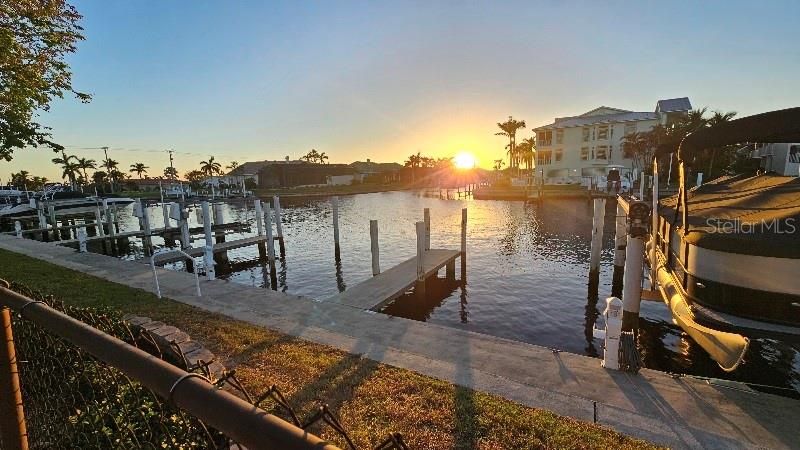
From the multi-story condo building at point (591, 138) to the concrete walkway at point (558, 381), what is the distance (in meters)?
48.0

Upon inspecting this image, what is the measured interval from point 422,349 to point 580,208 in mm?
35851

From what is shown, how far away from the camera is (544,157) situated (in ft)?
205

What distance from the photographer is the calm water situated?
351 inches

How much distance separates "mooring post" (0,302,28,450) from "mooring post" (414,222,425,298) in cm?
1063

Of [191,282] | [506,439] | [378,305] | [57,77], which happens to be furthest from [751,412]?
[57,77]

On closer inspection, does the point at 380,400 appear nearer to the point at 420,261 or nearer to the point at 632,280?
the point at 632,280

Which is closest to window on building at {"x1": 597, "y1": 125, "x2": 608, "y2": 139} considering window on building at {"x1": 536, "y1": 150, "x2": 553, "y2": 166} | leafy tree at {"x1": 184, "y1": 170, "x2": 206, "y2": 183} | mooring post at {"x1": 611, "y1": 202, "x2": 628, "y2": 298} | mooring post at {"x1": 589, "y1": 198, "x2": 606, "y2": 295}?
window on building at {"x1": 536, "y1": 150, "x2": 553, "y2": 166}

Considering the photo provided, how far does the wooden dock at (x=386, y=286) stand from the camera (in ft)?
34.2

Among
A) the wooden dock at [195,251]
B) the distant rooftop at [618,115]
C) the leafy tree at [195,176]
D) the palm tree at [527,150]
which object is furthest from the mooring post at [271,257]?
the leafy tree at [195,176]

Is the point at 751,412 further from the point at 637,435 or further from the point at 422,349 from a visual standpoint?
the point at 422,349

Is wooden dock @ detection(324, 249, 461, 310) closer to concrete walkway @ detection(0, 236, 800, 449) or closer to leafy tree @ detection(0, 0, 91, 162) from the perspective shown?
concrete walkway @ detection(0, 236, 800, 449)

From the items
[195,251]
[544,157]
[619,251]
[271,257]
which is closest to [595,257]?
[619,251]

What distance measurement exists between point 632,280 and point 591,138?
56.3 m

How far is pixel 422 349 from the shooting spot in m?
6.64
